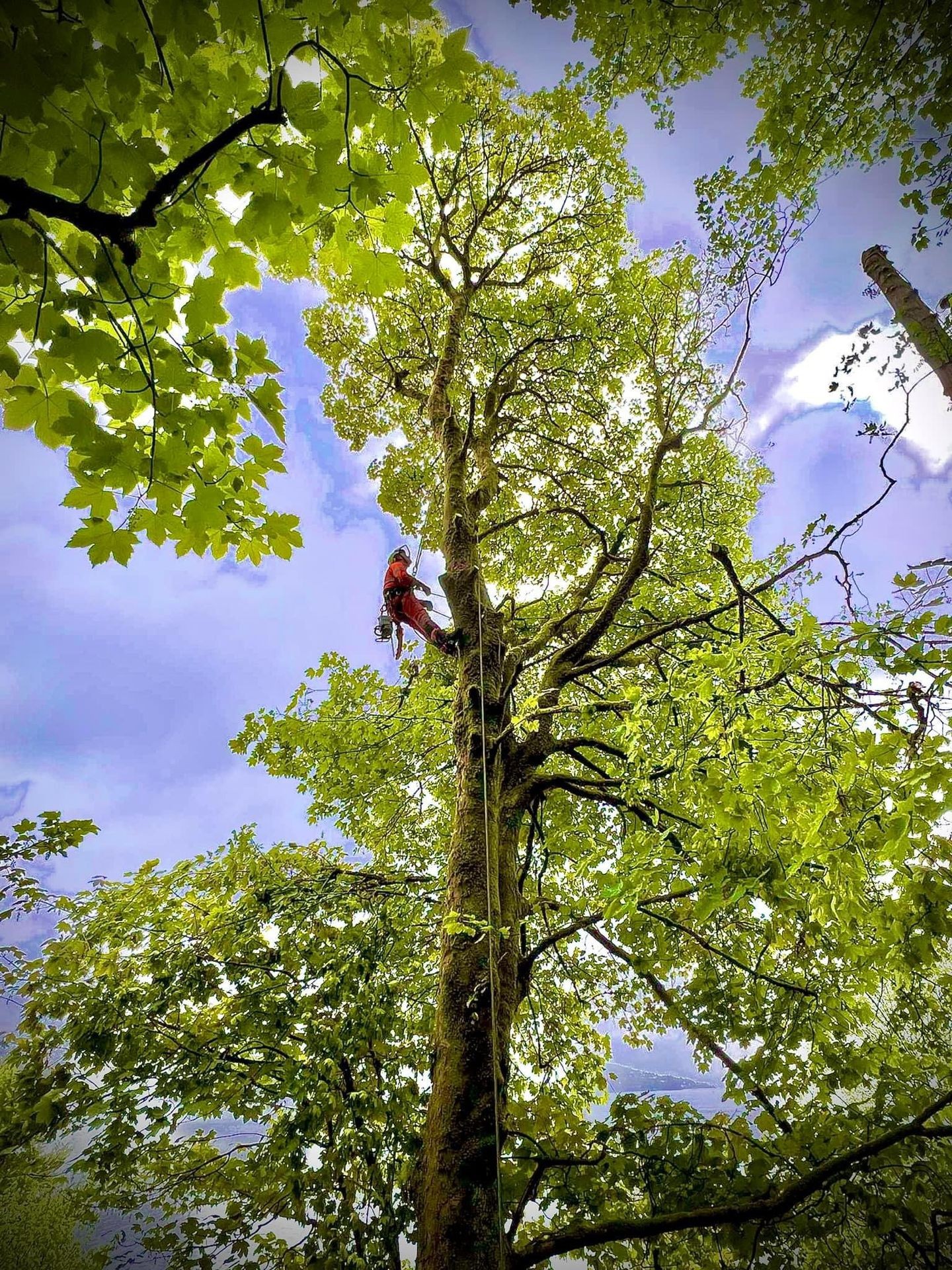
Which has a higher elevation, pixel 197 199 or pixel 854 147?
pixel 854 147

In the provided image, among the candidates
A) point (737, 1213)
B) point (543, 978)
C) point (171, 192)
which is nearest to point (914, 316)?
point (171, 192)

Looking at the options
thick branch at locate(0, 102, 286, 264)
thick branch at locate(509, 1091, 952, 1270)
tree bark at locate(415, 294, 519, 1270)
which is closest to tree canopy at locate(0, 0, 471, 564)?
thick branch at locate(0, 102, 286, 264)

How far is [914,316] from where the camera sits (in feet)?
16.5

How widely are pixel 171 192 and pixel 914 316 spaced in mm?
6731

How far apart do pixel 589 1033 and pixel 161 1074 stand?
4224 millimetres

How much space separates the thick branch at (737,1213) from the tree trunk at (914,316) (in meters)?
3.24

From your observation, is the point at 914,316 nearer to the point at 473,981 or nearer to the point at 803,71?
the point at 803,71

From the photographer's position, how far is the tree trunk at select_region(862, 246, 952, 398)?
3.01m

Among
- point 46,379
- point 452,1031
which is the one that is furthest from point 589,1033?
point 46,379

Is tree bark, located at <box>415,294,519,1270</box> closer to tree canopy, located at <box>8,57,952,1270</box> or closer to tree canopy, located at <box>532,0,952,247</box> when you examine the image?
tree canopy, located at <box>8,57,952,1270</box>

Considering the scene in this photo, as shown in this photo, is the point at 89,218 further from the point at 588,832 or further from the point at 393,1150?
the point at 588,832

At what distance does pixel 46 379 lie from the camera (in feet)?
5.79

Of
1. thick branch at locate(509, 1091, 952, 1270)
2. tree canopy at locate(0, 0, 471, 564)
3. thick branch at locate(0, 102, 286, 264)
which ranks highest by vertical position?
tree canopy at locate(0, 0, 471, 564)

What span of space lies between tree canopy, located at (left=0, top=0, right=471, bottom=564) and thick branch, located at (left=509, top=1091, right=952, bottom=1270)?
289cm
